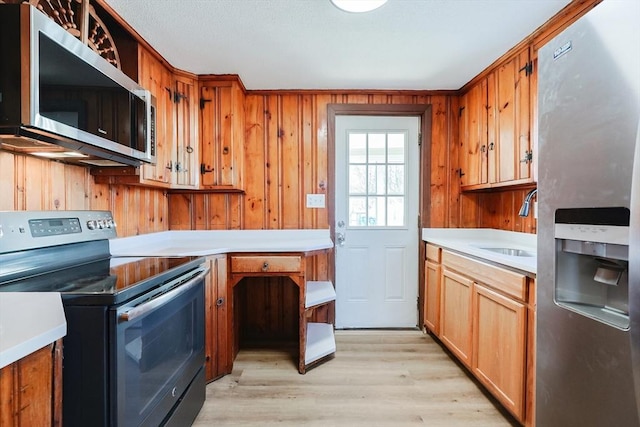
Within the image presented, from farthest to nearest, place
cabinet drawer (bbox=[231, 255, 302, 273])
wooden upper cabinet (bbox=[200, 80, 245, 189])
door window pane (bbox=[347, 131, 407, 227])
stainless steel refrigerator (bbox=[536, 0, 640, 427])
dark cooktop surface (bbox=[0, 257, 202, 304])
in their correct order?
door window pane (bbox=[347, 131, 407, 227]), wooden upper cabinet (bbox=[200, 80, 245, 189]), cabinet drawer (bbox=[231, 255, 302, 273]), dark cooktop surface (bbox=[0, 257, 202, 304]), stainless steel refrigerator (bbox=[536, 0, 640, 427])

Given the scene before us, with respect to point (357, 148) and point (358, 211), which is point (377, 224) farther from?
Result: point (357, 148)

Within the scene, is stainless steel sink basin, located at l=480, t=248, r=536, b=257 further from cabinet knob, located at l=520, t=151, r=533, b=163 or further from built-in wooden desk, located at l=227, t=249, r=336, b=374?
built-in wooden desk, located at l=227, t=249, r=336, b=374

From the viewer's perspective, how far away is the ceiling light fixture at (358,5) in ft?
4.90

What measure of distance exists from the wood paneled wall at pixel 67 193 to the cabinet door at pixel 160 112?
0.86 ft

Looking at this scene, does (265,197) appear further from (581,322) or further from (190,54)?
(581,322)

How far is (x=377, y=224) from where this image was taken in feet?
9.20

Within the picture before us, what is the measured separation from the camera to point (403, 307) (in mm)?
2816

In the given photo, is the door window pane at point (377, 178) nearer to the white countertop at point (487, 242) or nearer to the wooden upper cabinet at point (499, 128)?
the white countertop at point (487, 242)

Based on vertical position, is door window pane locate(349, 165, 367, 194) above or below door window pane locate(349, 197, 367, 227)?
above

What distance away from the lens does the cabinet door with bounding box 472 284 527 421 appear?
4.82 feet

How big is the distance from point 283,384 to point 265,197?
58.6 inches

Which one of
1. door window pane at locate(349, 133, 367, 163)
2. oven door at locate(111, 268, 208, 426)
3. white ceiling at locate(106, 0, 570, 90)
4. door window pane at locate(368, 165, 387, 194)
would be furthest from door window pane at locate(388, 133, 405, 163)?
oven door at locate(111, 268, 208, 426)

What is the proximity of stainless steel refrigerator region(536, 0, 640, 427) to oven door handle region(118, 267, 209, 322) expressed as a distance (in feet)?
4.52

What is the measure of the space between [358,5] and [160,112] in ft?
4.73
